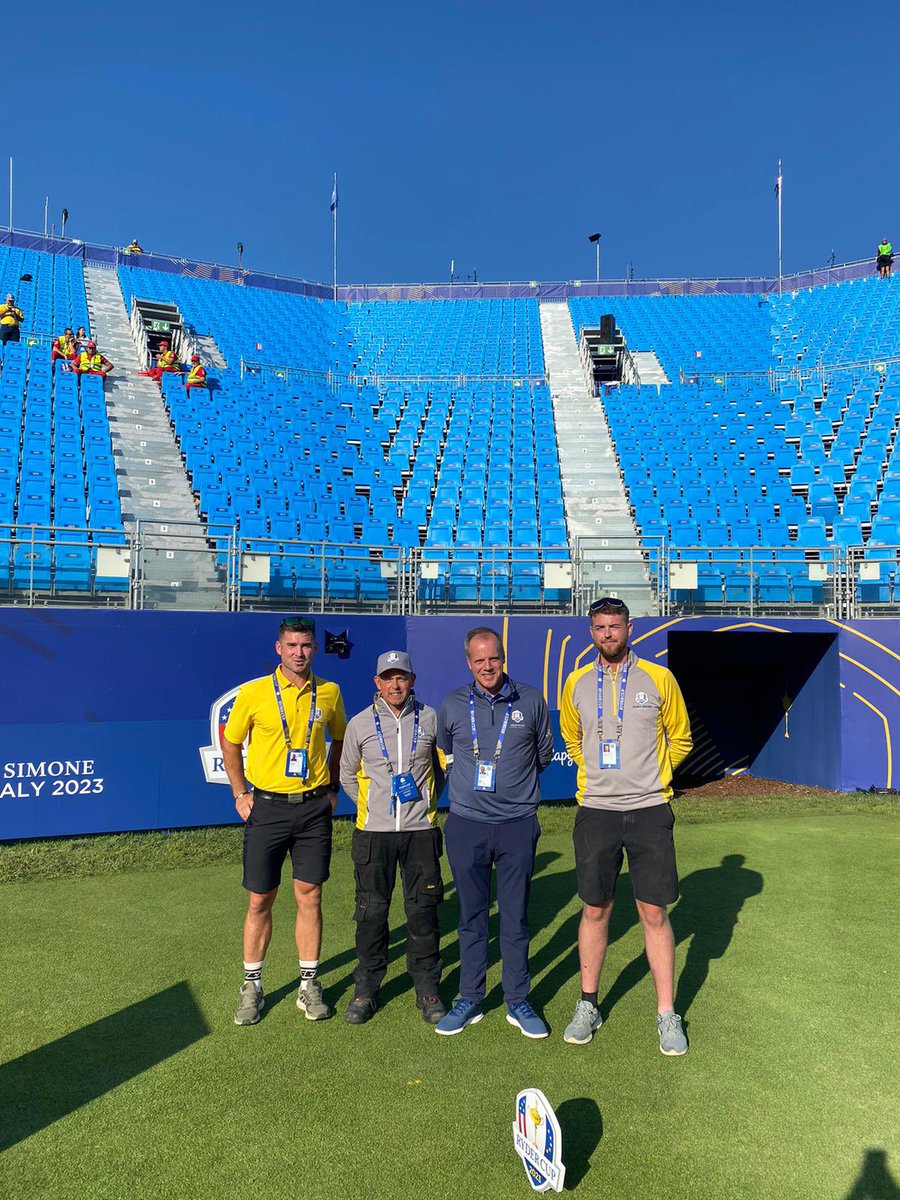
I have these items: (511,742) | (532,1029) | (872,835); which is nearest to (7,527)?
(511,742)

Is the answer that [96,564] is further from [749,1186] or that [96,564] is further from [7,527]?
[749,1186]

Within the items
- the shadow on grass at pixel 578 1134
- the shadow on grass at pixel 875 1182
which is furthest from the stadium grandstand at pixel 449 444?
the shadow on grass at pixel 875 1182

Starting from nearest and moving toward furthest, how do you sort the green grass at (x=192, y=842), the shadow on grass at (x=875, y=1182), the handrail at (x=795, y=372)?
1. the shadow on grass at (x=875, y=1182)
2. the green grass at (x=192, y=842)
3. the handrail at (x=795, y=372)

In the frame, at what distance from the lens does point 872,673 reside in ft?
33.6

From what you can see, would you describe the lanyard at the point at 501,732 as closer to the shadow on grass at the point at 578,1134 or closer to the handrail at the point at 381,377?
the shadow on grass at the point at 578,1134

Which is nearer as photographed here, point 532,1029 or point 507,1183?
point 507,1183

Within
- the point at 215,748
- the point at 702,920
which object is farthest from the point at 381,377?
the point at 702,920

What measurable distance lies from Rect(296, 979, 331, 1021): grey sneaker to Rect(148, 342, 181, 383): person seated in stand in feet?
63.3

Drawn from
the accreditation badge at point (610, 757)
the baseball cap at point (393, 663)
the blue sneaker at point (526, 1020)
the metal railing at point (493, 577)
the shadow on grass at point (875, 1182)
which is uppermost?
the metal railing at point (493, 577)

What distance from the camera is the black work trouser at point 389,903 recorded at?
4.41 metres

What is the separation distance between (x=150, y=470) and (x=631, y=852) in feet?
45.9

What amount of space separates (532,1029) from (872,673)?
7.89 metres

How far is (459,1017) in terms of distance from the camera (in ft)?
13.8

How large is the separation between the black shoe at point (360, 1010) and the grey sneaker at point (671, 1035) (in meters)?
1.48
